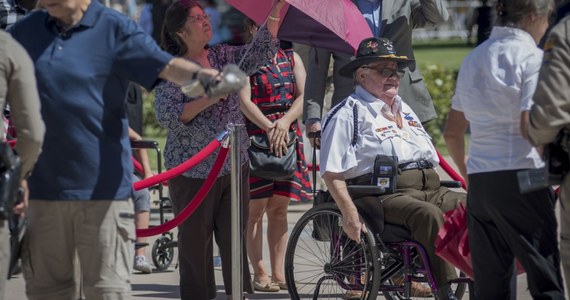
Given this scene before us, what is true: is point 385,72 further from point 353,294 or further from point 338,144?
point 353,294

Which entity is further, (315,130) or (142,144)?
(142,144)

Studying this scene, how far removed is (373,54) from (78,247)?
7.91 feet

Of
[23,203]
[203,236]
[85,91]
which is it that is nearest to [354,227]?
[203,236]

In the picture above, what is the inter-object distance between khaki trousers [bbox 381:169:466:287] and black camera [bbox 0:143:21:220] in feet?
8.02

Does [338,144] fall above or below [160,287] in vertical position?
above

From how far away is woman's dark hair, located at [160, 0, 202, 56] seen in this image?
22.9ft

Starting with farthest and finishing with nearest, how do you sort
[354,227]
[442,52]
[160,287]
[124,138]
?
[442,52] → [160,287] → [354,227] → [124,138]

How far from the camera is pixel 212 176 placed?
685 centimetres

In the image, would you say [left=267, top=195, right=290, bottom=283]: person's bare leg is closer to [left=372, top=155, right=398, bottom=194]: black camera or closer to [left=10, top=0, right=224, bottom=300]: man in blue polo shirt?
[left=372, top=155, right=398, bottom=194]: black camera

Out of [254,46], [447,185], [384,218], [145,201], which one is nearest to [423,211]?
[384,218]

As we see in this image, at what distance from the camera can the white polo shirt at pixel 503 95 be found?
539cm

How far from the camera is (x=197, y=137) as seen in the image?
7.06 m

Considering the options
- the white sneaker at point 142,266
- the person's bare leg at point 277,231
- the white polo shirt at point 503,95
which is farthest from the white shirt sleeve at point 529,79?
the white sneaker at point 142,266

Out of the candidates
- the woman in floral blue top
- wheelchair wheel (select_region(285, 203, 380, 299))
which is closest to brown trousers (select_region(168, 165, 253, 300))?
the woman in floral blue top
